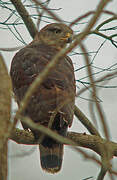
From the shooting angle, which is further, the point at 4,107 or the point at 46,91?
the point at 46,91

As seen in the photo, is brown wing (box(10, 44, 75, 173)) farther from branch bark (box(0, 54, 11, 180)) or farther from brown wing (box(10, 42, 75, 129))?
branch bark (box(0, 54, 11, 180))

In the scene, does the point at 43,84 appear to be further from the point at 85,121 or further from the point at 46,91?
the point at 85,121

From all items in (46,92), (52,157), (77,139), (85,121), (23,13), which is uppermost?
(23,13)

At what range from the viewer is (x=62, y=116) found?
10.3 feet

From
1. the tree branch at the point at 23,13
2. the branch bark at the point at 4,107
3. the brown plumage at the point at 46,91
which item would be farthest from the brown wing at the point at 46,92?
the branch bark at the point at 4,107

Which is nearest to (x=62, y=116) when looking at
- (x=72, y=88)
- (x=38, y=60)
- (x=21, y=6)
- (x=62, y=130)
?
(x=62, y=130)

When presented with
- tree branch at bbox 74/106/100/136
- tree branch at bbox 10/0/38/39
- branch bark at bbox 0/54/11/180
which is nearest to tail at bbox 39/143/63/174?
tree branch at bbox 74/106/100/136

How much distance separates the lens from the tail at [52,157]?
11.1 ft

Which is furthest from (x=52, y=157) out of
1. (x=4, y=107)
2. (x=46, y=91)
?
(x=4, y=107)

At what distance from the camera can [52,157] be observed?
3.41 m

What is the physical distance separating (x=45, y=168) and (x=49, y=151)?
20 cm

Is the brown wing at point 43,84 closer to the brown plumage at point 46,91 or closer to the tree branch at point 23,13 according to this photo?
the brown plumage at point 46,91

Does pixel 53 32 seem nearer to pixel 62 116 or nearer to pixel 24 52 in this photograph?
pixel 24 52

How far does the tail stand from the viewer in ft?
11.1
